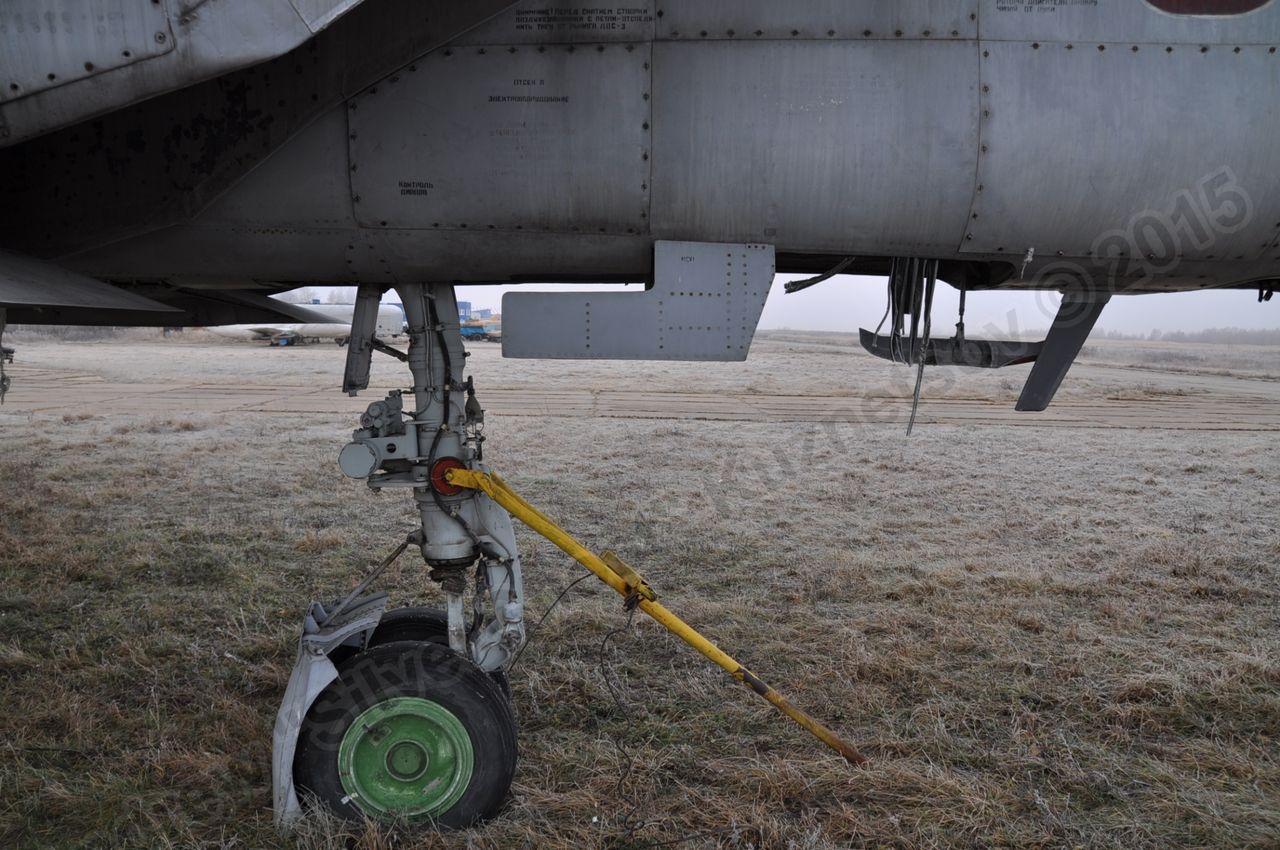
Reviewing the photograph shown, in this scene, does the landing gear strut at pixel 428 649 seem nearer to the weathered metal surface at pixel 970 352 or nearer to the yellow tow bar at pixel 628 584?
the yellow tow bar at pixel 628 584

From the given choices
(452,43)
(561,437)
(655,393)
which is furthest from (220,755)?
(655,393)

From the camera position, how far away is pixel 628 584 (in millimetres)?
3541

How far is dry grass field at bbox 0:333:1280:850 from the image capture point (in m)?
3.43

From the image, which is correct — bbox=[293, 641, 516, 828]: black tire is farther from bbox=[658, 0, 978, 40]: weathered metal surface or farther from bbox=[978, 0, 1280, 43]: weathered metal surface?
bbox=[978, 0, 1280, 43]: weathered metal surface

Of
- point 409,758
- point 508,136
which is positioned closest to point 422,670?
point 409,758

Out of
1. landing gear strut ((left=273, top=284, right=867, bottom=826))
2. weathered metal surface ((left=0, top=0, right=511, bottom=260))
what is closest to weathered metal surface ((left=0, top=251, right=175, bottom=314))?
weathered metal surface ((left=0, top=0, right=511, bottom=260))

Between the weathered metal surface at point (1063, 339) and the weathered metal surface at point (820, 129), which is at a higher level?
the weathered metal surface at point (820, 129)

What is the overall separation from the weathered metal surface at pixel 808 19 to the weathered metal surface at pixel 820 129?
5cm

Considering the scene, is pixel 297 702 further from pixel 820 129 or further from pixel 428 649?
pixel 820 129

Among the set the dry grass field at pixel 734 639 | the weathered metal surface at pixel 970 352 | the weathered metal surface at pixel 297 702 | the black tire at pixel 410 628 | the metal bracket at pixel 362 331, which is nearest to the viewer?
the weathered metal surface at pixel 297 702

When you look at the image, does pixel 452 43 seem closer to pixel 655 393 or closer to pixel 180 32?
pixel 180 32

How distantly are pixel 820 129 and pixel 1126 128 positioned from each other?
1.23m

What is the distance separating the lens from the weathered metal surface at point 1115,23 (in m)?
3.23

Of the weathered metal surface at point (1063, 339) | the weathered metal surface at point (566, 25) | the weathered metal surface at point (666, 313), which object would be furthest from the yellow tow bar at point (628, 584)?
the weathered metal surface at point (1063, 339)
